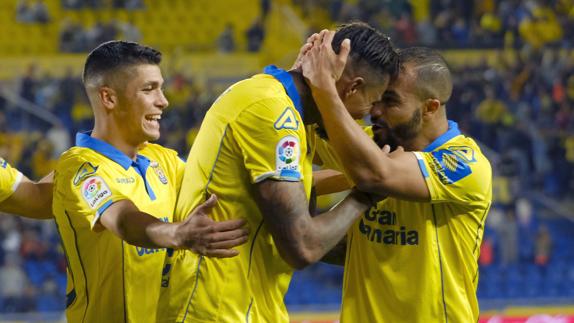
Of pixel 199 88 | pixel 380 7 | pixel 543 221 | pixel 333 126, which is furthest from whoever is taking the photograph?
pixel 380 7

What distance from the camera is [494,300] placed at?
11.5 m

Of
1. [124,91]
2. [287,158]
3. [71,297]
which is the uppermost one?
[124,91]

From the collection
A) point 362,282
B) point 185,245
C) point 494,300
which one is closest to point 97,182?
point 185,245

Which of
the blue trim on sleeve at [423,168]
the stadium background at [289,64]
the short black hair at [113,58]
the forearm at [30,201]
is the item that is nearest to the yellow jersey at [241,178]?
the blue trim on sleeve at [423,168]

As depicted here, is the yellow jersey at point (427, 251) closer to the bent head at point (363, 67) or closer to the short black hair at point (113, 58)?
the bent head at point (363, 67)

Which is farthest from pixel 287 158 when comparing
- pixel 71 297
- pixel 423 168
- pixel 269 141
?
pixel 71 297

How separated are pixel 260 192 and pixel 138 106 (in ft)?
3.77

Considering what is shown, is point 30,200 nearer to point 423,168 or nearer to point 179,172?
point 179,172

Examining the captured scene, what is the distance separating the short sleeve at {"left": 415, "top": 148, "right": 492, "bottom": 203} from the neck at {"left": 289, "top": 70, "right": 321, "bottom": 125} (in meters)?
0.51

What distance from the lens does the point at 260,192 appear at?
2986 millimetres

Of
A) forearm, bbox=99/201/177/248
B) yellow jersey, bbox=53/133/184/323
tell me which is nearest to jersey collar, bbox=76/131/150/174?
yellow jersey, bbox=53/133/184/323

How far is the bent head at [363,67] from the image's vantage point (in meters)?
3.22

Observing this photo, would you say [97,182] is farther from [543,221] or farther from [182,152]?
[543,221]

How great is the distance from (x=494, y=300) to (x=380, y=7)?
5.66 m
